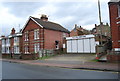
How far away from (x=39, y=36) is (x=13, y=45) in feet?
43.3

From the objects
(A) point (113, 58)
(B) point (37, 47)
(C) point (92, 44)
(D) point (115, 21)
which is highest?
(D) point (115, 21)

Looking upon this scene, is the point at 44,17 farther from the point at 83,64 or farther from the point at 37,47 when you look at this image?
the point at 83,64

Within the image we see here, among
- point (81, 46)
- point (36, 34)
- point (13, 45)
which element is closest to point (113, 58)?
point (81, 46)

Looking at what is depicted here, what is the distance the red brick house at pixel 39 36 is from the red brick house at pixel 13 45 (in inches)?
82.9

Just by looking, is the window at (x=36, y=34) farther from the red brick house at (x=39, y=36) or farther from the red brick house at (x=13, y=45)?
the red brick house at (x=13, y=45)

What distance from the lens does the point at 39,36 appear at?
32.0 metres

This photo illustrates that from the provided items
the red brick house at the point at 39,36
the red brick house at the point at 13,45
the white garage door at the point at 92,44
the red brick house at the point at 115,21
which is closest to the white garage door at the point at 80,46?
the white garage door at the point at 92,44

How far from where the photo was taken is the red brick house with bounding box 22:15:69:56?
31.5 metres

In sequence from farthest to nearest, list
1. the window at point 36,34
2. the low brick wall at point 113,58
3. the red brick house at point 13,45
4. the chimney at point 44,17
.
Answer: the chimney at point 44,17
the red brick house at point 13,45
the window at point 36,34
the low brick wall at point 113,58

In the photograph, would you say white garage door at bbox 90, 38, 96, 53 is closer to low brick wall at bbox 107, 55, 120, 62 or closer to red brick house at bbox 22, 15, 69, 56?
low brick wall at bbox 107, 55, 120, 62

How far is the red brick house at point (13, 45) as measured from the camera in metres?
38.0

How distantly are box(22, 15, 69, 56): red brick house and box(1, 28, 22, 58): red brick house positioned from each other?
2105mm

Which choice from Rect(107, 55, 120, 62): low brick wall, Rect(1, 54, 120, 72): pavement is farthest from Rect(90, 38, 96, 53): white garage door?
Rect(107, 55, 120, 62): low brick wall

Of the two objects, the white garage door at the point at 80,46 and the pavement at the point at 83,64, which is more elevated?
the white garage door at the point at 80,46
